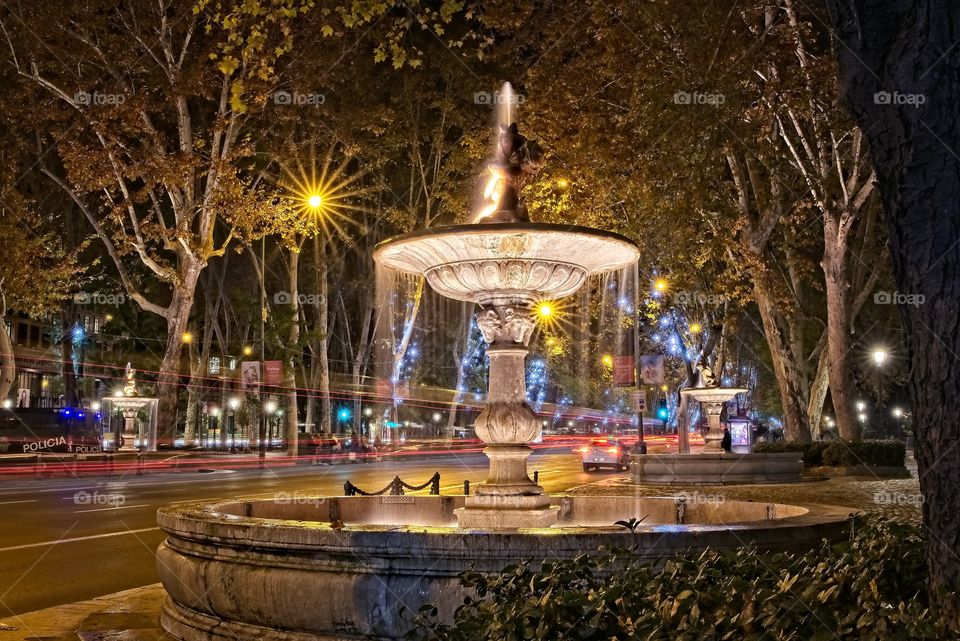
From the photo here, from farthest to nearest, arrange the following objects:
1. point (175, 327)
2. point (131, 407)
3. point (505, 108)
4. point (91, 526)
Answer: point (131, 407)
point (175, 327)
point (91, 526)
point (505, 108)

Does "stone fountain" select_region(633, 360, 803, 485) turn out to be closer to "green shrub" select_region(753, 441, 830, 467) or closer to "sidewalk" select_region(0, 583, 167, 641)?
"green shrub" select_region(753, 441, 830, 467)

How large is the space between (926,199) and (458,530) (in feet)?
10.4

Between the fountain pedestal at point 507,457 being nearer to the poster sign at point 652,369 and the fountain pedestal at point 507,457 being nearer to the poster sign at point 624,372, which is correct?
the poster sign at point 652,369

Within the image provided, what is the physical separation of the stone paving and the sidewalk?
954 centimetres

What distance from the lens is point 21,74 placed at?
27.4m

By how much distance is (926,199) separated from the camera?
411cm

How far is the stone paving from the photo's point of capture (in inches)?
639

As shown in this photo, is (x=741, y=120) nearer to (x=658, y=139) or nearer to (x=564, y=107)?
(x=658, y=139)

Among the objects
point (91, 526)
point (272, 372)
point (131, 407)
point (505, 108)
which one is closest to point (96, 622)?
point (505, 108)

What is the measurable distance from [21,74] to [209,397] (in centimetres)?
4160

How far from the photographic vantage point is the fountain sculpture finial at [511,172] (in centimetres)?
948

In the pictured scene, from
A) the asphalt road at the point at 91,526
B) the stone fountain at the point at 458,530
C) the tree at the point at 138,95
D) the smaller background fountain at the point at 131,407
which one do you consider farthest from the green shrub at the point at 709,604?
the smaller background fountain at the point at 131,407

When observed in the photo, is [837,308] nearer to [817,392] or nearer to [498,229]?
[817,392]

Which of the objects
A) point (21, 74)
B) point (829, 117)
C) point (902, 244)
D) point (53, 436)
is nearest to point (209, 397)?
point (53, 436)
